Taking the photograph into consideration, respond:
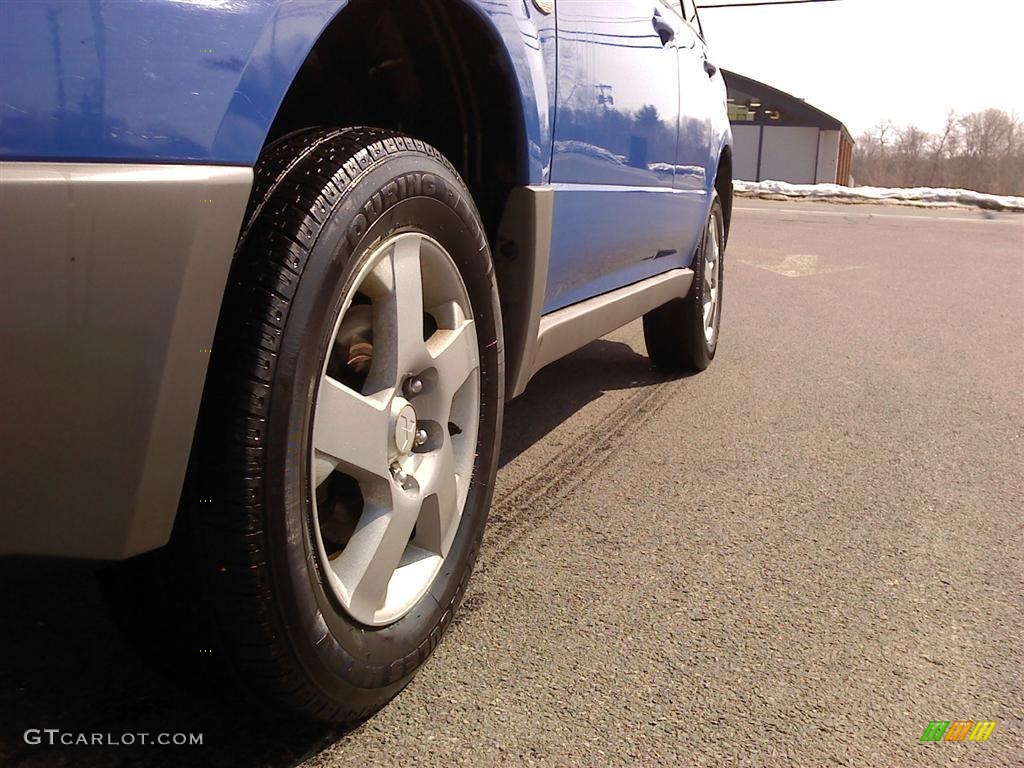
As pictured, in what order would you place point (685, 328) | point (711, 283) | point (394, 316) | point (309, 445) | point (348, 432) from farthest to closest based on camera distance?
point (711, 283) < point (685, 328) < point (394, 316) < point (348, 432) < point (309, 445)

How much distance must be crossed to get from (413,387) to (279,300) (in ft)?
1.59

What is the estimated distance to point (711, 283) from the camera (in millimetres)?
5031

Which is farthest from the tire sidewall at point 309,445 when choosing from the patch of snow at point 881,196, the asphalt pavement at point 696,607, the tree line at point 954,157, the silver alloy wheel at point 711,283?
the tree line at point 954,157

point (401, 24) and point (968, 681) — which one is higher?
point (401, 24)

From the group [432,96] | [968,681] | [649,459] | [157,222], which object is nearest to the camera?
[157,222]

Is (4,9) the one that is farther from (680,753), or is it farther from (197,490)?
(680,753)

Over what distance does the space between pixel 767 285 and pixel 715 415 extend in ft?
14.9

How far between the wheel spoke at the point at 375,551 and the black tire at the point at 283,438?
55 millimetres

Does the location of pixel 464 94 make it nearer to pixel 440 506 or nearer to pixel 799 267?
pixel 440 506

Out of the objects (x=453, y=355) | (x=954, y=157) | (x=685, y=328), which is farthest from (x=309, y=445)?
(x=954, y=157)

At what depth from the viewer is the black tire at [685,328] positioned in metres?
4.69

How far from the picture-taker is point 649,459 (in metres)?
3.51

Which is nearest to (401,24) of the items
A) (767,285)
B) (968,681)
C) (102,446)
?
(102,446)

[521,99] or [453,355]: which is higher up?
[521,99]
